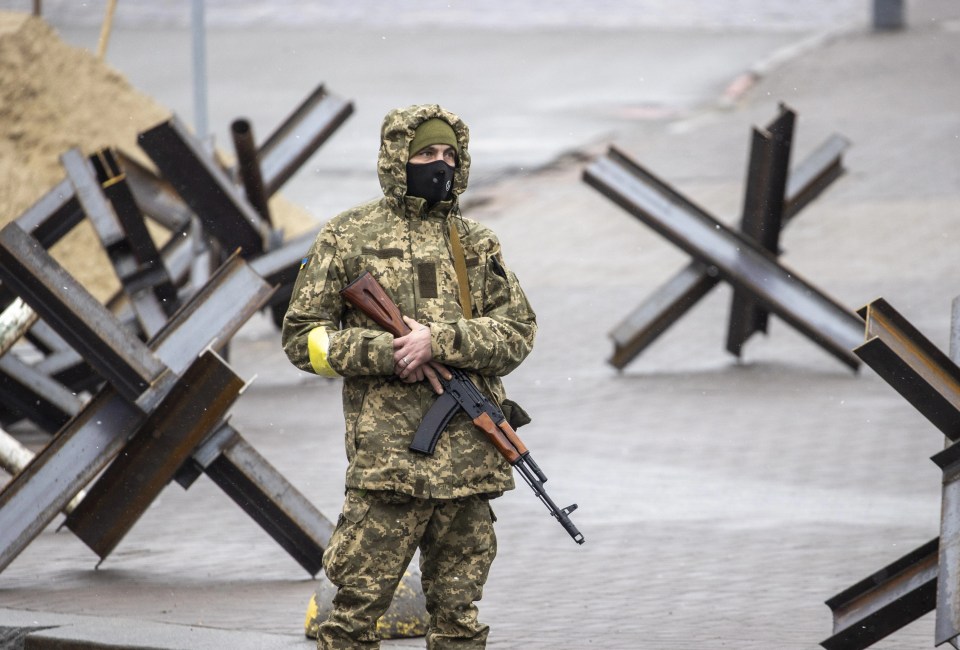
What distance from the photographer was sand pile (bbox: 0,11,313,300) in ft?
42.2

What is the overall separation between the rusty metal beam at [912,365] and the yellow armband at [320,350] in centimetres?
153

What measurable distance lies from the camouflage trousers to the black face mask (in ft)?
2.83

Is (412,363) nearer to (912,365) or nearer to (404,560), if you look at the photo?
(404,560)

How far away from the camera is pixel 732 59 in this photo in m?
25.8

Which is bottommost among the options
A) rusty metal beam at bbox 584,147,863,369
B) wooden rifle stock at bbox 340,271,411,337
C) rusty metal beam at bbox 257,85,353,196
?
rusty metal beam at bbox 584,147,863,369

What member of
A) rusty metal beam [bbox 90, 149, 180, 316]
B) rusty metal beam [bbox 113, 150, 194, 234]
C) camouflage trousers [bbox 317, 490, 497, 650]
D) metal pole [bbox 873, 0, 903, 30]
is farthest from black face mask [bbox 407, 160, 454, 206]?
metal pole [bbox 873, 0, 903, 30]

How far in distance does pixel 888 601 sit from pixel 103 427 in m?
2.89

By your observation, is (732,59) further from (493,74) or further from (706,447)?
(706,447)

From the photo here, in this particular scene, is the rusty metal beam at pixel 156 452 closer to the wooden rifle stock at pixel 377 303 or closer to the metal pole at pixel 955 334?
the wooden rifle stock at pixel 377 303

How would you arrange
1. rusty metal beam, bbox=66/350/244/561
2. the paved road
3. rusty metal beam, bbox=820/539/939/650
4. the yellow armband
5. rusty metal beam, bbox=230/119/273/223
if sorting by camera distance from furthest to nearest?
the paved road, rusty metal beam, bbox=230/119/273/223, rusty metal beam, bbox=66/350/244/561, rusty metal beam, bbox=820/539/939/650, the yellow armband

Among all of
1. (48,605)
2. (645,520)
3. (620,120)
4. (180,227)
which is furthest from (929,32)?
(48,605)

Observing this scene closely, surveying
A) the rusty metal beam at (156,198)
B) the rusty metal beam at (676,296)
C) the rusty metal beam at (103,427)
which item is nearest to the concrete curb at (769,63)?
the rusty metal beam at (676,296)

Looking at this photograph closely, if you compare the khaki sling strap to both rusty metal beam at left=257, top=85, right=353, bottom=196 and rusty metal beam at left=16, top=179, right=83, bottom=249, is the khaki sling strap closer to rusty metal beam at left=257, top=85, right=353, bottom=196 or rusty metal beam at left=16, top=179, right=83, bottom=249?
rusty metal beam at left=16, top=179, right=83, bottom=249

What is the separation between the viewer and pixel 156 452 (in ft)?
20.8
